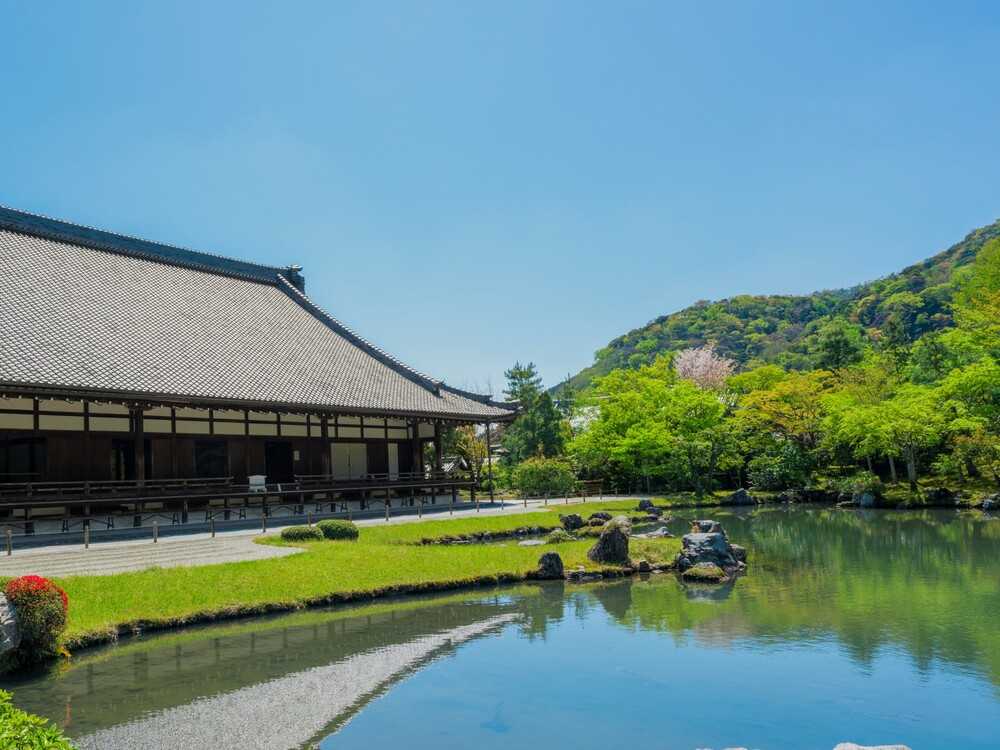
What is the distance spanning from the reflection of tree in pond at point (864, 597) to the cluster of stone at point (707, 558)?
20.6 inches

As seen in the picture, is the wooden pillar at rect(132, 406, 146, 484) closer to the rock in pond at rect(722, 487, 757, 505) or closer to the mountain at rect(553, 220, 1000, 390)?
the rock in pond at rect(722, 487, 757, 505)

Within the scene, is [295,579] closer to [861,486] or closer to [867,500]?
[867,500]

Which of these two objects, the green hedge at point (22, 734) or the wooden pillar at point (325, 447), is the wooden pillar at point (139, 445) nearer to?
the wooden pillar at point (325, 447)

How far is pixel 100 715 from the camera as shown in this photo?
9.20 metres

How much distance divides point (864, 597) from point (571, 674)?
7959mm

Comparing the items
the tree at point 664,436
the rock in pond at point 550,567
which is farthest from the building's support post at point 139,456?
the tree at point 664,436

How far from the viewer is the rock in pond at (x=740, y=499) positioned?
40.6m

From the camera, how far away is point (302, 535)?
68.2 feet

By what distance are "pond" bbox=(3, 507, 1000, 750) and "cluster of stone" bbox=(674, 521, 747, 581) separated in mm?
1118

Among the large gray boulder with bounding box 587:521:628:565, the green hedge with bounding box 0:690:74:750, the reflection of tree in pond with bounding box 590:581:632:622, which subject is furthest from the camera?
the large gray boulder with bounding box 587:521:628:565

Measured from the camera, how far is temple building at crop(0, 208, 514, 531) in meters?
22.5

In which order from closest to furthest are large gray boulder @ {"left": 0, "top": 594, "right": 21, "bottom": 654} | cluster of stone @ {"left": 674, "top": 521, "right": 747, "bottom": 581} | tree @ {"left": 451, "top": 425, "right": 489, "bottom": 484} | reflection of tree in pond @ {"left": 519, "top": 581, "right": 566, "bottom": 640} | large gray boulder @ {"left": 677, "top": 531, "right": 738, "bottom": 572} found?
1. large gray boulder @ {"left": 0, "top": 594, "right": 21, "bottom": 654}
2. reflection of tree in pond @ {"left": 519, "top": 581, "right": 566, "bottom": 640}
3. cluster of stone @ {"left": 674, "top": 521, "right": 747, "bottom": 581}
4. large gray boulder @ {"left": 677, "top": 531, "right": 738, "bottom": 572}
5. tree @ {"left": 451, "top": 425, "right": 489, "bottom": 484}

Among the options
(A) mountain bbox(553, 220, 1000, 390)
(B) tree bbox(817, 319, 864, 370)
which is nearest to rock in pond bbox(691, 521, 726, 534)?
(B) tree bbox(817, 319, 864, 370)

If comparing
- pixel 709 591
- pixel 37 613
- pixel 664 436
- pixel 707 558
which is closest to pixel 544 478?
pixel 664 436
